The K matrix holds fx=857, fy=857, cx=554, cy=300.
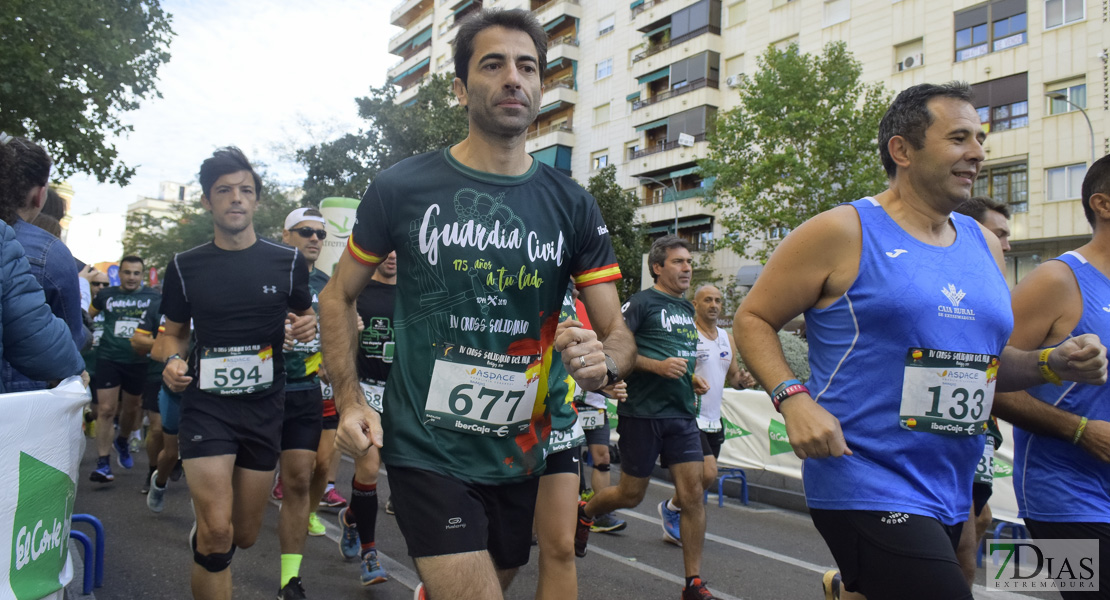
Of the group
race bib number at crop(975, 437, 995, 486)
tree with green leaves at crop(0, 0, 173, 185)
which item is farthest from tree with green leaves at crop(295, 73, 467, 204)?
race bib number at crop(975, 437, 995, 486)

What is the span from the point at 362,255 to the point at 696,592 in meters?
3.32

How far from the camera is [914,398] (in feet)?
8.28

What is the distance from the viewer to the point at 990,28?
95.9ft

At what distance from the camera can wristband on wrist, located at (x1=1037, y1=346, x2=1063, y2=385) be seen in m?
2.93

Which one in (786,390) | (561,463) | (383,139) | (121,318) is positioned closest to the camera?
(786,390)

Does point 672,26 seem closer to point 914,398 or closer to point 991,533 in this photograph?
point 991,533

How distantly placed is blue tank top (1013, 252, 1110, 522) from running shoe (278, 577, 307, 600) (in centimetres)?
369

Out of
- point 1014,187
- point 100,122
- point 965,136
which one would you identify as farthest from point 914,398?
point 1014,187

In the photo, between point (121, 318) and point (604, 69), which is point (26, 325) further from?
point (604, 69)

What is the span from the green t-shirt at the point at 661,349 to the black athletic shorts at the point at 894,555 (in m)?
3.66

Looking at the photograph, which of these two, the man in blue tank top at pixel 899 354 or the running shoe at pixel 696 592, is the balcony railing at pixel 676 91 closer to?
the running shoe at pixel 696 592

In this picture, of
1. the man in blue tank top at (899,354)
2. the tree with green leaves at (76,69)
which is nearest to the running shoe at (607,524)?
the man in blue tank top at (899,354)

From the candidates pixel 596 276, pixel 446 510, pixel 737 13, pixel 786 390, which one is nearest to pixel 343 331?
pixel 446 510

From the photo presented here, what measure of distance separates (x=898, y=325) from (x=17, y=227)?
330cm
